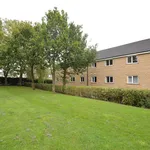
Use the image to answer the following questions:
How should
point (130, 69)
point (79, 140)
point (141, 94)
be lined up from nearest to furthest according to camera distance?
point (79, 140)
point (141, 94)
point (130, 69)

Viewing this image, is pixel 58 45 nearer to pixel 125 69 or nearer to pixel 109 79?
pixel 125 69

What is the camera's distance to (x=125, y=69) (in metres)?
19.6

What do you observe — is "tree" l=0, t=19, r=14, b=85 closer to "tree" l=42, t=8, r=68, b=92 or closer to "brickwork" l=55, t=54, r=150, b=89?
"tree" l=42, t=8, r=68, b=92

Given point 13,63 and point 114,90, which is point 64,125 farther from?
point 13,63

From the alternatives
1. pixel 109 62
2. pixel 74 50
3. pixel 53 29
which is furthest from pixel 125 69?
pixel 53 29

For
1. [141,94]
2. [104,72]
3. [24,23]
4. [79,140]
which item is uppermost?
[24,23]

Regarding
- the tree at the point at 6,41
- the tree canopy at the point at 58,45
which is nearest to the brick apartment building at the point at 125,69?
the tree canopy at the point at 58,45

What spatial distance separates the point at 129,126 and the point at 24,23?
23969mm

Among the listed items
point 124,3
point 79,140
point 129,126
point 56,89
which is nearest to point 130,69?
point 124,3

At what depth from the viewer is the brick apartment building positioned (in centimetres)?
1745

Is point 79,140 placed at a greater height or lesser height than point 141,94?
lesser

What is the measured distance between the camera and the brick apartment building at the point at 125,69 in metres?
17.5

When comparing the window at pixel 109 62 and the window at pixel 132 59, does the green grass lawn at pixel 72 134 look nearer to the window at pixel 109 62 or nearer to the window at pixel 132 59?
the window at pixel 132 59

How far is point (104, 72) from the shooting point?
22844 mm
